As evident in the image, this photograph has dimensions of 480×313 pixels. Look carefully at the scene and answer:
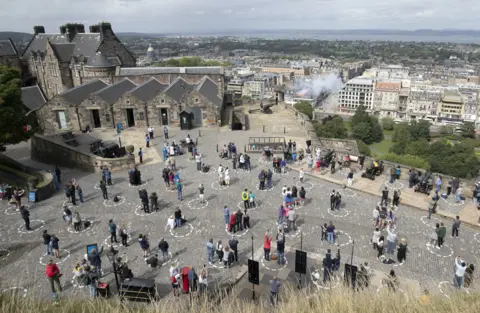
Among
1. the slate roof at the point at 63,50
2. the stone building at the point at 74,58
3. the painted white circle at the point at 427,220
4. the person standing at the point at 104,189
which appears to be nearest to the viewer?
the painted white circle at the point at 427,220

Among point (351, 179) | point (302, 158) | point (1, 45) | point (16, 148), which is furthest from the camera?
point (1, 45)

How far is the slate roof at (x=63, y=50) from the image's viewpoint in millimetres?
55156

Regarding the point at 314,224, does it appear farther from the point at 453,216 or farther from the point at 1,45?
the point at 1,45

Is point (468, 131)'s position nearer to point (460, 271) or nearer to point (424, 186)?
point (424, 186)

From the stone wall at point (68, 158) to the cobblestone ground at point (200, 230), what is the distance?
1.72 metres

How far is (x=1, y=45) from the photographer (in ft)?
209

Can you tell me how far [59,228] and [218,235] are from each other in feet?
29.5

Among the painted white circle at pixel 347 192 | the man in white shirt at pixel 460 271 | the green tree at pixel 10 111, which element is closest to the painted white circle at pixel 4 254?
the green tree at pixel 10 111

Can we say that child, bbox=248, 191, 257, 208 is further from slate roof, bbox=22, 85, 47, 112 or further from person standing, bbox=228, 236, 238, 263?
slate roof, bbox=22, 85, 47, 112

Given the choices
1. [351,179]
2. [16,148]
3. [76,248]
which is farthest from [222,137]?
[16,148]

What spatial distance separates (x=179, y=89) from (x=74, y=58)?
67.0 feet

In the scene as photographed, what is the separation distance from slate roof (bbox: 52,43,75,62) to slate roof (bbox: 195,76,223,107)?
79.7 ft

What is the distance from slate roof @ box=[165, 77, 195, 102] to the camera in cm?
4126

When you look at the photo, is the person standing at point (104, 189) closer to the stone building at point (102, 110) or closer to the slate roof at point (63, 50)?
the stone building at point (102, 110)
